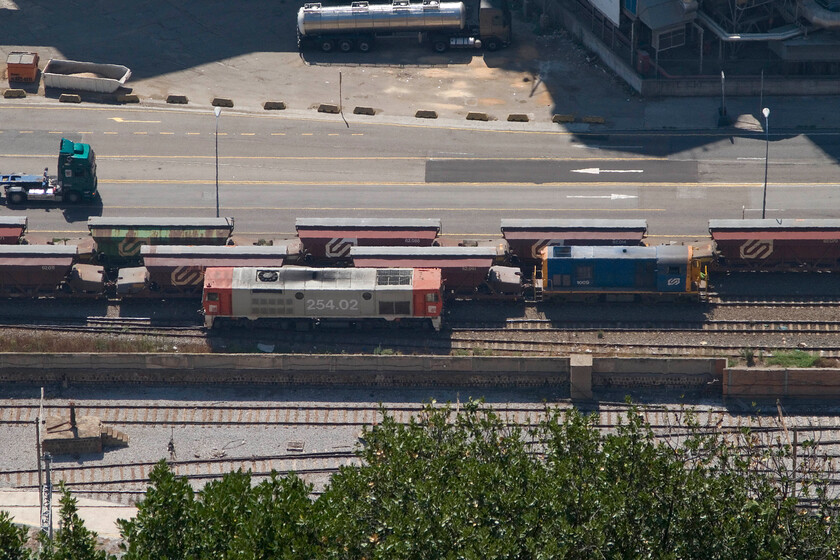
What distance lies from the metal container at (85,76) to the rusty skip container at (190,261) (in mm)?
22438

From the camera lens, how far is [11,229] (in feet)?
264

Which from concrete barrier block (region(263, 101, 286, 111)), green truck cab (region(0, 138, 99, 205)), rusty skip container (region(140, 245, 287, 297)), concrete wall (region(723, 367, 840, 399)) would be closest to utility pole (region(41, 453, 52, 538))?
rusty skip container (region(140, 245, 287, 297))

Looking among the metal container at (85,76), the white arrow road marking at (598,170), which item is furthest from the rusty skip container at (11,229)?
the white arrow road marking at (598,170)

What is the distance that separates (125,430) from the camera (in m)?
70.2

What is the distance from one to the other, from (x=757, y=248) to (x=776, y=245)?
3.21ft

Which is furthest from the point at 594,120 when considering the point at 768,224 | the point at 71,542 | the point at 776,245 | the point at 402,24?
the point at 71,542

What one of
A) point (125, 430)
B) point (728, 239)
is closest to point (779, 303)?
point (728, 239)

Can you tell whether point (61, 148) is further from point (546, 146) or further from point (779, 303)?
point (779, 303)

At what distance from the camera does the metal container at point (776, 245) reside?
3076 inches

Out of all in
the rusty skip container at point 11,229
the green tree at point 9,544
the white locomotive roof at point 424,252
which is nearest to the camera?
the green tree at point 9,544

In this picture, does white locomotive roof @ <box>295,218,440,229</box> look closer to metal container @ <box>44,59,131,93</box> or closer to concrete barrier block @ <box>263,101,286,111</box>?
concrete barrier block @ <box>263,101,286,111</box>

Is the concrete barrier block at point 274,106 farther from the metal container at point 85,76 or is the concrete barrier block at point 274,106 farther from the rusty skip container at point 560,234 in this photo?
the rusty skip container at point 560,234

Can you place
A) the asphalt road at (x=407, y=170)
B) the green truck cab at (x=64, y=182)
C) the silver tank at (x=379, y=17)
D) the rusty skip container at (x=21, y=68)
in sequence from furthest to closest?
1. the silver tank at (x=379, y=17)
2. the rusty skip container at (x=21, y=68)
3. the asphalt road at (x=407, y=170)
4. the green truck cab at (x=64, y=182)

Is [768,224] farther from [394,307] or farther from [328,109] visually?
[328,109]
